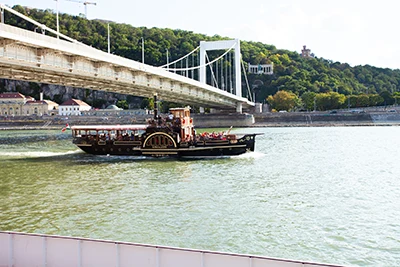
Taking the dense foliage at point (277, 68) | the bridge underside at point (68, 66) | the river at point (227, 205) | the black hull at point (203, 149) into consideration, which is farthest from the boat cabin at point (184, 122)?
the dense foliage at point (277, 68)

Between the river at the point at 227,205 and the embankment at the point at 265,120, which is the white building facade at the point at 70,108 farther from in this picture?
the river at the point at 227,205

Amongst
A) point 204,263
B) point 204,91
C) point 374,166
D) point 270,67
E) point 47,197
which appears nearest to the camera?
point 204,263

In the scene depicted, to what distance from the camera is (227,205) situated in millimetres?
16359

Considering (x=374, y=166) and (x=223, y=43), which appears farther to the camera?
(x=223, y=43)

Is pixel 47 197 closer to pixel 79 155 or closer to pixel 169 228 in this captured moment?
pixel 169 228

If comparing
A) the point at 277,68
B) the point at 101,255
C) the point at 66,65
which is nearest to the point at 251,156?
the point at 66,65

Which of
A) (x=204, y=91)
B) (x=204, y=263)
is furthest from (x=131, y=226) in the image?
Answer: (x=204, y=91)

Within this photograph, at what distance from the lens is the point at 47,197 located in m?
18.3

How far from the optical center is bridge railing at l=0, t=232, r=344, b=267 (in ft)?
21.3

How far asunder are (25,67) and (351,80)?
369 feet

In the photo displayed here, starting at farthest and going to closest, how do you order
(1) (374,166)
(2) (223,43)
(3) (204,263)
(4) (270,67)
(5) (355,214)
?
(4) (270,67) < (2) (223,43) < (1) (374,166) < (5) (355,214) < (3) (204,263)

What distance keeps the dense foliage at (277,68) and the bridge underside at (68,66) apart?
178 ft

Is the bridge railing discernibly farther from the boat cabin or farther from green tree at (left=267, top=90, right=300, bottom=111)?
green tree at (left=267, top=90, right=300, bottom=111)

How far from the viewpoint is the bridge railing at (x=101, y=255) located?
6.50 meters
